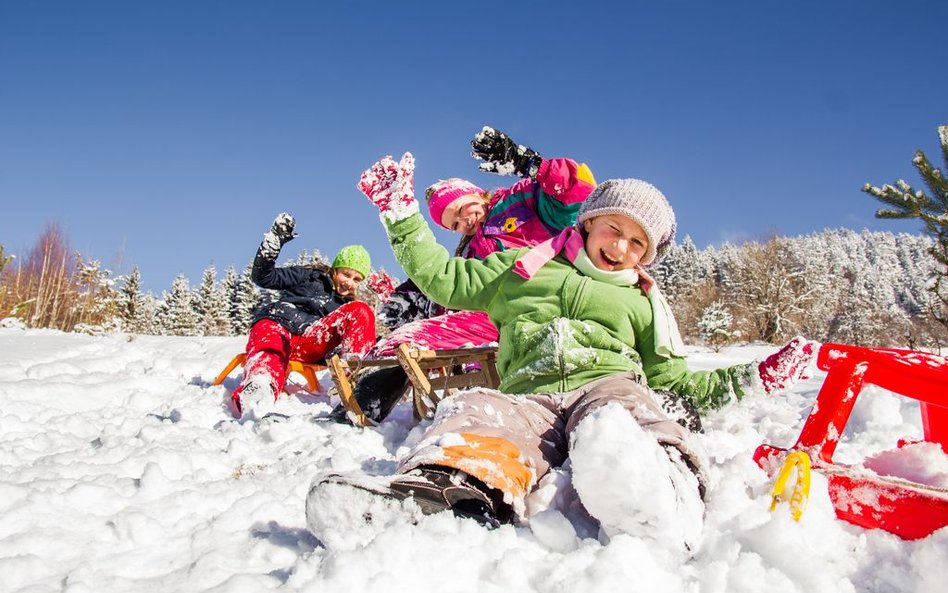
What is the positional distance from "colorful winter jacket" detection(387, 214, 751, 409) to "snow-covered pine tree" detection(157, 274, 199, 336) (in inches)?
1437

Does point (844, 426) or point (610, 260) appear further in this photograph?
point (610, 260)

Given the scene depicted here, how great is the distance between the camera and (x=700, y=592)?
111 centimetres

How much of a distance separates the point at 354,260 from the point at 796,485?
13.7 feet

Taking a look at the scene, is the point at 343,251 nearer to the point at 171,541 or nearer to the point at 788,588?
the point at 171,541

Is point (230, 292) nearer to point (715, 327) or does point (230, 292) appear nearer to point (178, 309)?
point (178, 309)

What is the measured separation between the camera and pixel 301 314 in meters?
4.76

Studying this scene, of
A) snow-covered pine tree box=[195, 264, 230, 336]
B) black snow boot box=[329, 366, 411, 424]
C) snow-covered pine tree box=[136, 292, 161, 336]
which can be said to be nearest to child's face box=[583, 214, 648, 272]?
black snow boot box=[329, 366, 411, 424]

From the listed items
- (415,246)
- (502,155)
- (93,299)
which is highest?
(502,155)

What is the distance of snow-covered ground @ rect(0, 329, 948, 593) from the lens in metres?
1.11

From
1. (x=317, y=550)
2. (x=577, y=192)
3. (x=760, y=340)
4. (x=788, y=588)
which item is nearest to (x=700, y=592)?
(x=788, y=588)

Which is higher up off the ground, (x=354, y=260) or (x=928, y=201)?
(x=928, y=201)

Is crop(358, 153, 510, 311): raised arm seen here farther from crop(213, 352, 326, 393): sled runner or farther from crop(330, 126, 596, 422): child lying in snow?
crop(213, 352, 326, 393): sled runner

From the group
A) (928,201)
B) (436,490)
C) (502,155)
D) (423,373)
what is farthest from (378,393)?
(928,201)

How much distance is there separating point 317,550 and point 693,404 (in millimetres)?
1415
